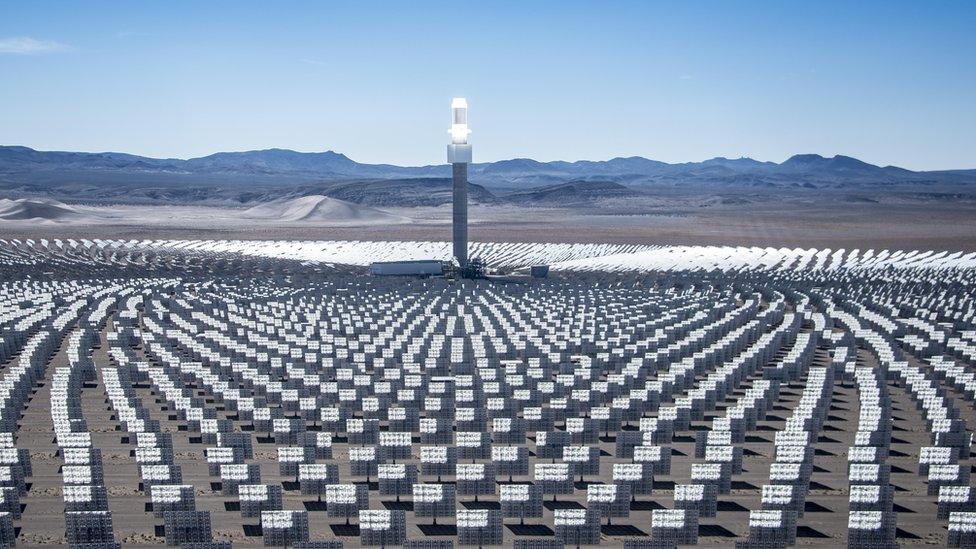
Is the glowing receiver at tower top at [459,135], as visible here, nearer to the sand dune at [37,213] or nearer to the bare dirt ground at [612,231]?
the bare dirt ground at [612,231]

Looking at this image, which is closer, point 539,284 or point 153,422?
point 153,422

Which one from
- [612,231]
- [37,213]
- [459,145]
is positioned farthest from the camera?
[37,213]

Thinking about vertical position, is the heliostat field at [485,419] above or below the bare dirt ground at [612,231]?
below

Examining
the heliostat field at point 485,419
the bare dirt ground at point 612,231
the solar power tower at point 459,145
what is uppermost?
the solar power tower at point 459,145

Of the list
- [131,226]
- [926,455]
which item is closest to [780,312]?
[926,455]

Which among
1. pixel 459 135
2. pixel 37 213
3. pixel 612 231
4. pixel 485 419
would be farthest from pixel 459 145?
pixel 37 213

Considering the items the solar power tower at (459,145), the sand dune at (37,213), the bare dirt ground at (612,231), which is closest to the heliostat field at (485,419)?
the solar power tower at (459,145)

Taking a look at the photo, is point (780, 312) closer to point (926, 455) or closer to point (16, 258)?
point (926, 455)

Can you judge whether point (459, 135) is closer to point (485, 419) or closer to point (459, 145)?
point (459, 145)
